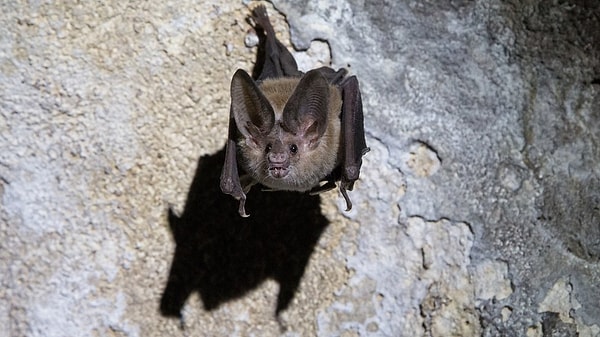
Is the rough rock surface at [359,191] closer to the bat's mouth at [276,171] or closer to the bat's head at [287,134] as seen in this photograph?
the bat's head at [287,134]

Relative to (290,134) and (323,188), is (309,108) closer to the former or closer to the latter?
(290,134)

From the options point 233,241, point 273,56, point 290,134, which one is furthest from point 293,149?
point 233,241

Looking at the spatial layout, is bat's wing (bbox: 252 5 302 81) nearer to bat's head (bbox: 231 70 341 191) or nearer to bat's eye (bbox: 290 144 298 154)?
bat's head (bbox: 231 70 341 191)

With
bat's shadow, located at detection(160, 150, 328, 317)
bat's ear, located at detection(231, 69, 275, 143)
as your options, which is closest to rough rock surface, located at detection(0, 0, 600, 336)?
bat's shadow, located at detection(160, 150, 328, 317)

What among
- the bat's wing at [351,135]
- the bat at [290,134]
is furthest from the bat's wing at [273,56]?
the bat's wing at [351,135]

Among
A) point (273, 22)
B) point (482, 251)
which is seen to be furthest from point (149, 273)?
point (482, 251)

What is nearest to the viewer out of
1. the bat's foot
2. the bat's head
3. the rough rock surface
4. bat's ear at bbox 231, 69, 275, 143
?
bat's ear at bbox 231, 69, 275, 143
